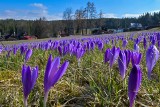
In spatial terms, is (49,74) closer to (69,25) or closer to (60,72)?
(60,72)

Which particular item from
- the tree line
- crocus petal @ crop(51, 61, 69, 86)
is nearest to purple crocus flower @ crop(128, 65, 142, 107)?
crocus petal @ crop(51, 61, 69, 86)

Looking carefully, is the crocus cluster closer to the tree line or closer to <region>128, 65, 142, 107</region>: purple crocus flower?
<region>128, 65, 142, 107</region>: purple crocus flower

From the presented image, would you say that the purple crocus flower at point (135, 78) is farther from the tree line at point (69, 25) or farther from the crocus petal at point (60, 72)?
the tree line at point (69, 25)

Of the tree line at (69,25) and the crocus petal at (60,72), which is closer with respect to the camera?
the crocus petal at (60,72)

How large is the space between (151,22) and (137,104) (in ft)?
441

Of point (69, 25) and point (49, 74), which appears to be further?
point (69, 25)

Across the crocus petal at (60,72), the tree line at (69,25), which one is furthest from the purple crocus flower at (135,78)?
the tree line at (69,25)

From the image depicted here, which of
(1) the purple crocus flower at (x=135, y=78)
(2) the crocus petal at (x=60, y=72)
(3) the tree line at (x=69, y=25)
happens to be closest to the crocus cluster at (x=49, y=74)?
(2) the crocus petal at (x=60, y=72)

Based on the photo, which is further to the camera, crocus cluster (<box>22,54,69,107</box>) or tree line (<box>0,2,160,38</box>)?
tree line (<box>0,2,160,38</box>)

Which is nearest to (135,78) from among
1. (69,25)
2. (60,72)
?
(60,72)

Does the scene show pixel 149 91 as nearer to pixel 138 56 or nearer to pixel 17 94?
pixel 138 56

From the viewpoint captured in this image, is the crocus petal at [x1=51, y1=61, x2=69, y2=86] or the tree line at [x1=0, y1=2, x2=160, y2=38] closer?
the crocus petal at [x1=51, y1=61, x2=69, y2=86]

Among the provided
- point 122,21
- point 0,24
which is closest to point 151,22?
point 122,21

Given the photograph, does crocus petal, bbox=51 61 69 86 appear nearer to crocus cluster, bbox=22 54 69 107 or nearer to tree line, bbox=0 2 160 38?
crocus cluster, bbox=22 54 69 107
